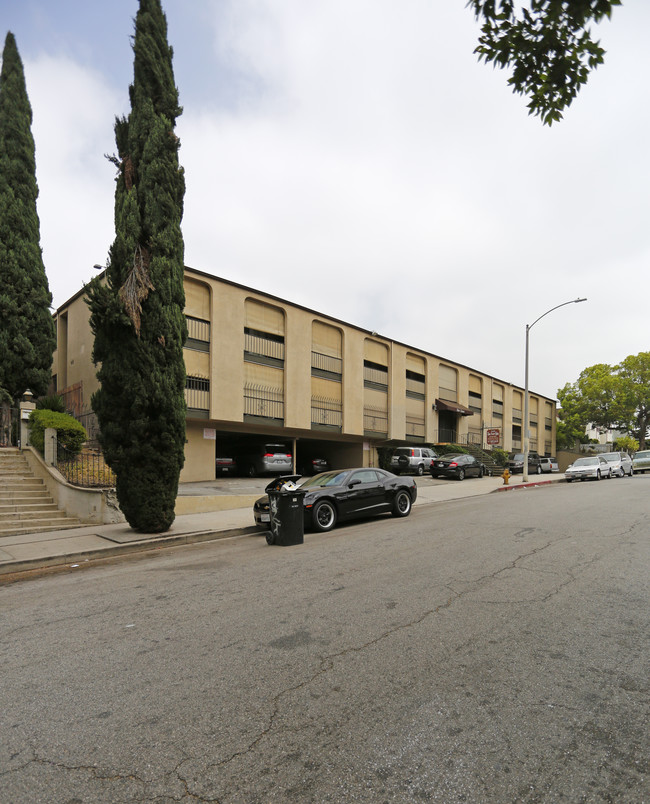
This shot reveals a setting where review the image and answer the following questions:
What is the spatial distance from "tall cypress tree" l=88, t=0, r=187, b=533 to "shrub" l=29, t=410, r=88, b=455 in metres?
4.33

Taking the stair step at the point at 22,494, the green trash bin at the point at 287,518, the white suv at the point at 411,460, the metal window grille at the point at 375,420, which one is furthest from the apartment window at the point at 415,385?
the green trash bin at the point at 287,518

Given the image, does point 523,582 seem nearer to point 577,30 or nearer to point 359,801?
point 359,801

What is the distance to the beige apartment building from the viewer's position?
72.7ft

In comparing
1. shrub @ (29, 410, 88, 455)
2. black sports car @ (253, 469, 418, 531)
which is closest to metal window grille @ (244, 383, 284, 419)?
shrub @ (29, 410, 88, 455)

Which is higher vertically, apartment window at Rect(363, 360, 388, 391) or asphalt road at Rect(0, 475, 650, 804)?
apartment window at Rect(363, 360, 388, 391)

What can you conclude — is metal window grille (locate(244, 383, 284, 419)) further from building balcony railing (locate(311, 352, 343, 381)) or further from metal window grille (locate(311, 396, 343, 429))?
building balcony railing (locate(311, 352, 343, 381))

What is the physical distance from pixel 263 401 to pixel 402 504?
12.8m

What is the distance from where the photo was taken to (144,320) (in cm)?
1021

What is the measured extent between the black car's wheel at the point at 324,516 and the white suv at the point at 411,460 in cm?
1744

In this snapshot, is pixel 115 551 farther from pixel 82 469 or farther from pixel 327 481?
pixel 327 481

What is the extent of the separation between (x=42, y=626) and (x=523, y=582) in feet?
17.1

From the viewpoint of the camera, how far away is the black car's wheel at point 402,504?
41.7ft

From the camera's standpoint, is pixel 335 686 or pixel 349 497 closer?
pixel 335 686

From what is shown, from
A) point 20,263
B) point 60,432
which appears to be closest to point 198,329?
point 20,263
